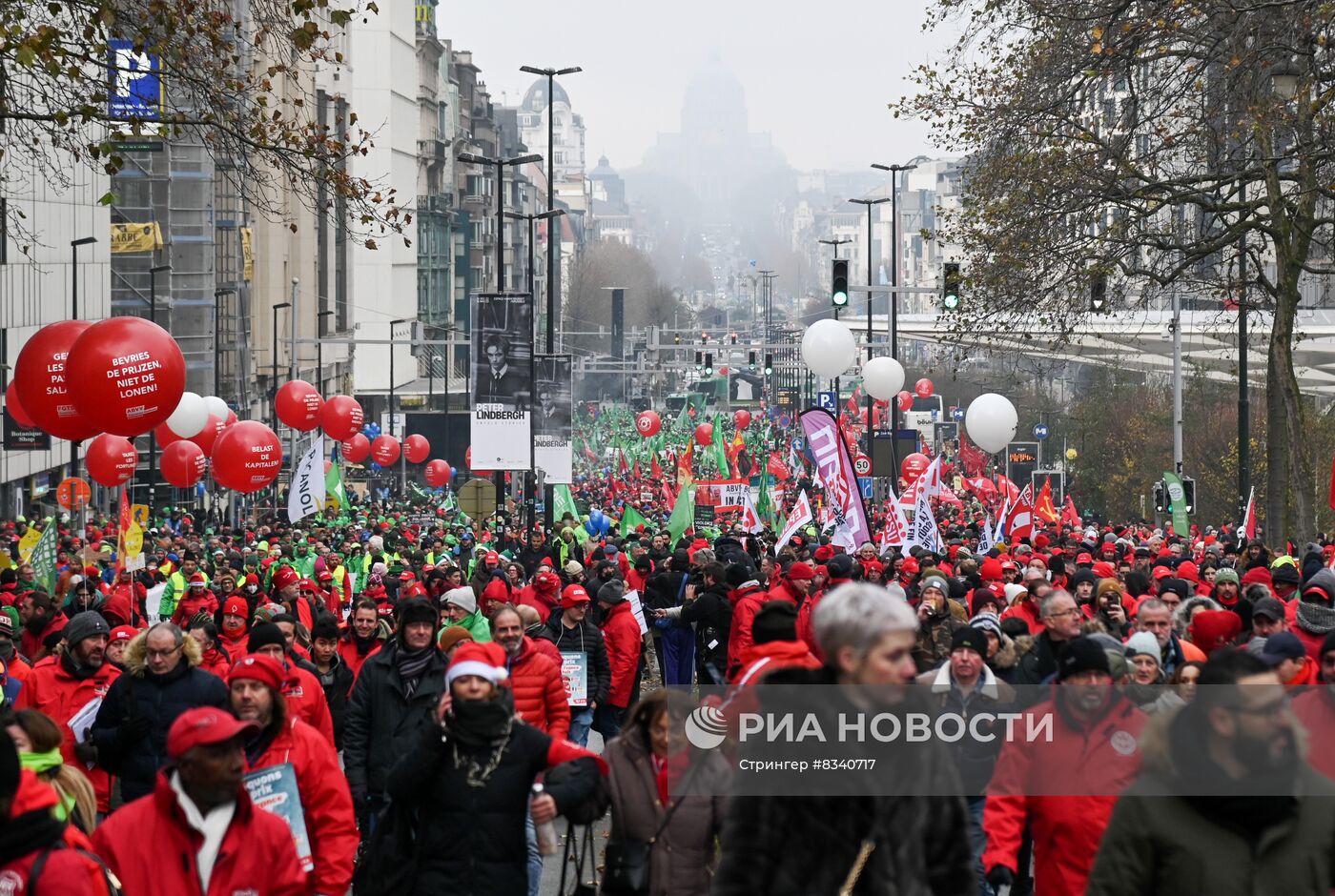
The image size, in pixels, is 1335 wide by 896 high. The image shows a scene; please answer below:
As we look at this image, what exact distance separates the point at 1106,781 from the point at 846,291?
19.2 metres

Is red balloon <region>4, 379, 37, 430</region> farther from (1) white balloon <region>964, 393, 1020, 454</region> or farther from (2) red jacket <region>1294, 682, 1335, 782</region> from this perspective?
(1) white balloon <region>964, 393, 1020, 454</region>

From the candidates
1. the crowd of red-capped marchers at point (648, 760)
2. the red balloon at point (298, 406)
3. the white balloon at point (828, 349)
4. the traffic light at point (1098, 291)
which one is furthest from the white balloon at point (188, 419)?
the crowd of red-capped marchers at point (648, 760)

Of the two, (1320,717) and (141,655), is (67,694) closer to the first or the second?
(141,655)

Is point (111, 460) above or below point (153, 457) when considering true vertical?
above

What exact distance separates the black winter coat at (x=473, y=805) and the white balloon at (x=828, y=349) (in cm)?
2338

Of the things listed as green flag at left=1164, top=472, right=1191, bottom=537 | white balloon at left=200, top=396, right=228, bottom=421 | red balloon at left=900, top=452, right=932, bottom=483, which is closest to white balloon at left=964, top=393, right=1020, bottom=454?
green flag at left=1164, top=472, right=1191, bottom=537

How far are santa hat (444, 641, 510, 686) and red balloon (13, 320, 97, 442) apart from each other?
23.3ft

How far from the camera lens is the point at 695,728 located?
682 cm

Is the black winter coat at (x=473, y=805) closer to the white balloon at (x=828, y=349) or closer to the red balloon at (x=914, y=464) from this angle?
the white balloon at (x=828, y=349)

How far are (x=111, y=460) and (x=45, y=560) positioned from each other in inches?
211

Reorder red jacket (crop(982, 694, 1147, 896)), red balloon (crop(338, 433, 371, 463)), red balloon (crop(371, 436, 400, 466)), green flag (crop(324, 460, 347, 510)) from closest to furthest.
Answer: red jacket (crop(982, 694, 1147, 896)), green flag (crop(324, 460, 347, 510)), red balloon (crop(371, 436, 400, 466)), red balloon (crop(338, 433, 371, 463))

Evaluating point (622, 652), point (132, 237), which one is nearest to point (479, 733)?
point (622, 652)

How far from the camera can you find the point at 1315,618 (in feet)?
32.4

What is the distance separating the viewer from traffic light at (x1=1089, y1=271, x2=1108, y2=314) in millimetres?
23922
